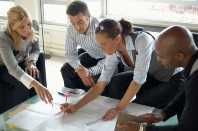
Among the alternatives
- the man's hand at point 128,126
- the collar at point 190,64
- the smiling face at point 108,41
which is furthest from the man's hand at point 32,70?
the collar at point 190,64

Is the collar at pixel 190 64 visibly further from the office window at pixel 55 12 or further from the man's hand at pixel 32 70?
the office window at pixel 55 12

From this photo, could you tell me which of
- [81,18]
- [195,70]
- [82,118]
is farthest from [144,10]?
[195,70]

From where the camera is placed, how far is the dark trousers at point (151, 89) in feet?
5.87

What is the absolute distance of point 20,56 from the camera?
7.04 ft

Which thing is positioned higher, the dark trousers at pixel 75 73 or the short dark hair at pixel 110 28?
the short dark hair at pixel 110 28

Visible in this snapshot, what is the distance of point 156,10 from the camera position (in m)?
3.36

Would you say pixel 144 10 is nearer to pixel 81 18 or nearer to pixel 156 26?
pixel 156 26

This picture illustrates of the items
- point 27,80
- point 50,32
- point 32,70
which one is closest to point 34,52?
point 32,70

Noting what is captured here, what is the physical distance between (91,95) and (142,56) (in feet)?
1.19

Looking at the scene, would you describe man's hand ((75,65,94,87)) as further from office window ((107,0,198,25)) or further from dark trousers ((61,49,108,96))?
office window ((107,0,198,25))

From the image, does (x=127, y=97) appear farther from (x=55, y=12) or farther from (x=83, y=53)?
(x=55, y=12)

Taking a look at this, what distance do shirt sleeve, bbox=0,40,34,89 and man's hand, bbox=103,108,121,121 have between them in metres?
0.62

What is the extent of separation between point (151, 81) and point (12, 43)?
3.25 ft

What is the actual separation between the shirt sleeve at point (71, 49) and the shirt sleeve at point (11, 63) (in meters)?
A: 0.41
